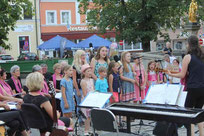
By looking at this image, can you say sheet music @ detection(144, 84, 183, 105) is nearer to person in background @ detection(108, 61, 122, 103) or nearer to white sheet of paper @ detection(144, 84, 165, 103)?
white sheet of paper @ detection(144, 84, 165, 103)

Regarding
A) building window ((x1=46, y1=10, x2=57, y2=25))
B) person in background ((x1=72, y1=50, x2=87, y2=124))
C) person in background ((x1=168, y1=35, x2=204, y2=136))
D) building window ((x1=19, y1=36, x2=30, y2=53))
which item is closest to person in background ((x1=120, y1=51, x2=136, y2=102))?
person in background ((x1=72, y1=50, x2=87, y2=124))

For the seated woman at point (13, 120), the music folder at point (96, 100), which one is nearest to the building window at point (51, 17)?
the seated woman at point (13, 120)

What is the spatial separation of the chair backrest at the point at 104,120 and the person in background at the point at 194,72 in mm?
2004

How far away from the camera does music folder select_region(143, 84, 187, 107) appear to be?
18.9 ft

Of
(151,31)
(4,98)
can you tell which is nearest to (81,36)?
(151,31)

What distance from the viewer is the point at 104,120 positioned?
5109 mm

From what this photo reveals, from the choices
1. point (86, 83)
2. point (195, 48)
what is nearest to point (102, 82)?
point (86, 83)

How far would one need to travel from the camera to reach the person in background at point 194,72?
656 centimetres

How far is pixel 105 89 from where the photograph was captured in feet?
26.7

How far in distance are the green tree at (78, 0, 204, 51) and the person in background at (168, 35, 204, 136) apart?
16759 millimetres

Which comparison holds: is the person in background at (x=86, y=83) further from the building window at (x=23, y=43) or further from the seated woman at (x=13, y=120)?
the building window at (x=23, y=43)

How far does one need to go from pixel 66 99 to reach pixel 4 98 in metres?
1.28

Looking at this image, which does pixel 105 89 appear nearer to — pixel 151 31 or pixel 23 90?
pixel 23 90

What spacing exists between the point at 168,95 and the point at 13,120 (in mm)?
2910
